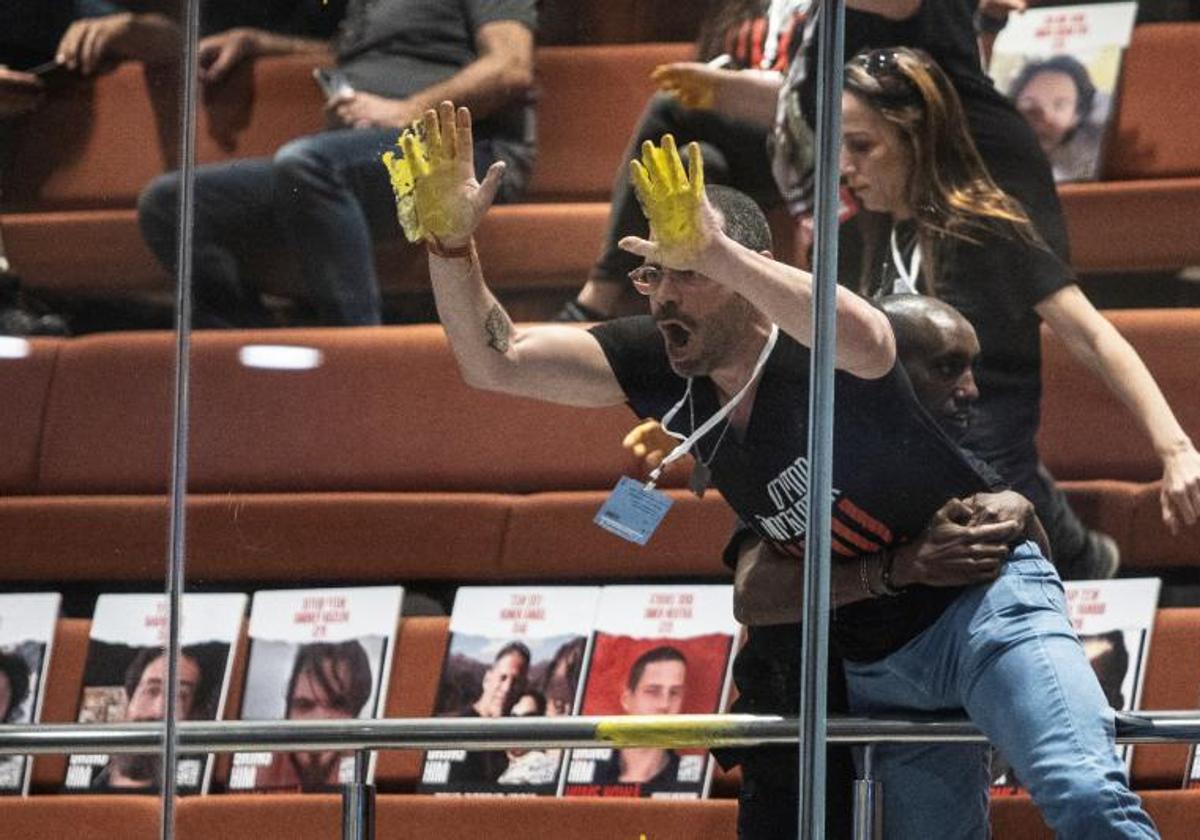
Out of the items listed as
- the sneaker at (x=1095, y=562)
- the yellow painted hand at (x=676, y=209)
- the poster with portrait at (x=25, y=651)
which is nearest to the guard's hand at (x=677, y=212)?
the yellow painted hand at (x=676, y=209)

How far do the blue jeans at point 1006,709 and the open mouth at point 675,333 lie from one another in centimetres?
33

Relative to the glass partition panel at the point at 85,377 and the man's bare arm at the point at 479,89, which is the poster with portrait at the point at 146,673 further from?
the man's bare arm at the point at 479,89

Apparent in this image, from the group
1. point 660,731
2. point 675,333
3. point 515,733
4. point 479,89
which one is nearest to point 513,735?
point 515,733

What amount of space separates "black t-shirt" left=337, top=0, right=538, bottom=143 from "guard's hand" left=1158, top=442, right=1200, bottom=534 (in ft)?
2.37

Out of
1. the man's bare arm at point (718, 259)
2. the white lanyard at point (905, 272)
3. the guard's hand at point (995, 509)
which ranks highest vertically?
the man's bare arm at point (718, 259)

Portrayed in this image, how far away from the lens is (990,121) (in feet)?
6.00

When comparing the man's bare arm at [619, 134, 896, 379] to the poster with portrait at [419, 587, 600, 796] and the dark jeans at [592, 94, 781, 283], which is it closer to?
the dark jeans at [592, 94, 781, 283]

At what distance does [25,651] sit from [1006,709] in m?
0.94

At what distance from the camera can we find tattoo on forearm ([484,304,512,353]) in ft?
5.55

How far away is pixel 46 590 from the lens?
A: 1766 mm

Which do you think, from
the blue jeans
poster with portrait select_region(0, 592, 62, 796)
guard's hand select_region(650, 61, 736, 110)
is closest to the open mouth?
guard's hand select_region(650, 61, 736, 110)

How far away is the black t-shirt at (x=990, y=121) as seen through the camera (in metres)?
1.81

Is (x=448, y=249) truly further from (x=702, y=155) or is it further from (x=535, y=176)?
(x=702, y=155)

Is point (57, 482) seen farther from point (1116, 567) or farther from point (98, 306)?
point (1116, 567)
